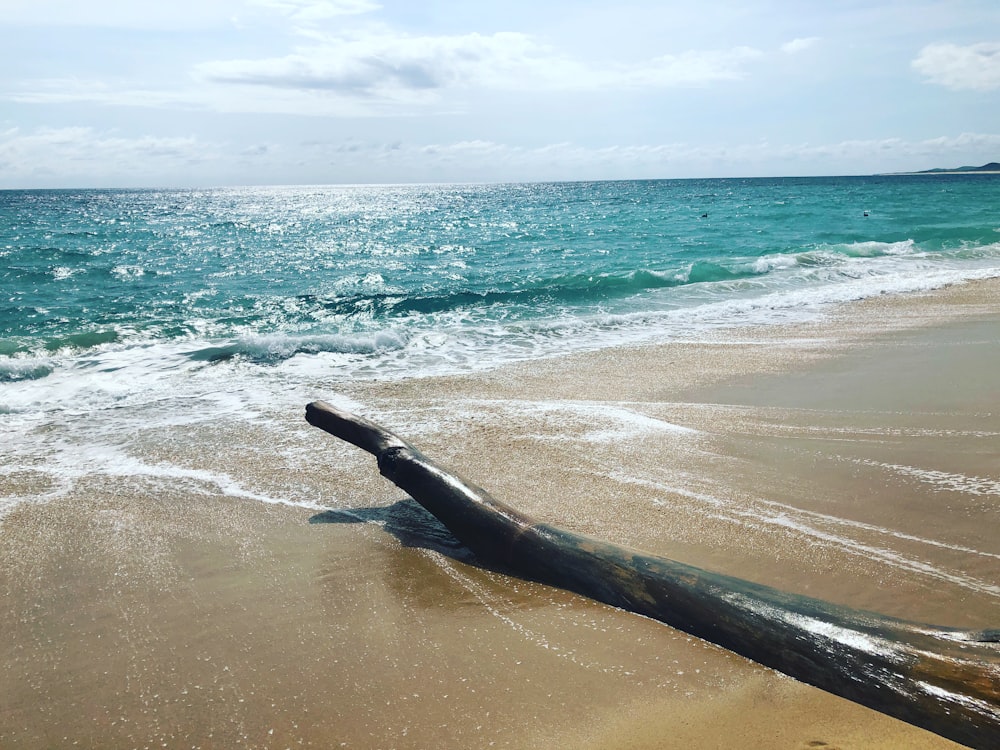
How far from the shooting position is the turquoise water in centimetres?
948

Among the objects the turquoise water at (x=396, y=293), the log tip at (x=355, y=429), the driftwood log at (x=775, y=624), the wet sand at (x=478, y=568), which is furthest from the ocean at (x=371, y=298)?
the driftwood log at (x=775, y=624)

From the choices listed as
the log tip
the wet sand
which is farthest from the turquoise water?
the log tip

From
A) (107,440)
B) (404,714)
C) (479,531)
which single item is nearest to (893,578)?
(479,531)

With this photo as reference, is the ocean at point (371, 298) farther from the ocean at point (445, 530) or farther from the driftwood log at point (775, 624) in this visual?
the driftwood log at point (775, 624)

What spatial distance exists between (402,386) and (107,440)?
301 cm

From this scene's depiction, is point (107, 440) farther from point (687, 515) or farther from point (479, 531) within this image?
point (687, 515)

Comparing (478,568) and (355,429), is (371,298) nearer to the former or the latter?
(355,429)

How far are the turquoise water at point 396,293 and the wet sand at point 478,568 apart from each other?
8.98 ft

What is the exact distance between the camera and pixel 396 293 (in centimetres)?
1648

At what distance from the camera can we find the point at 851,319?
1154 cm

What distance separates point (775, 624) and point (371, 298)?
13908mm

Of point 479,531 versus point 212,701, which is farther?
point 479,531

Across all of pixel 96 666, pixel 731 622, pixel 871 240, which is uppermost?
pixel 871 240

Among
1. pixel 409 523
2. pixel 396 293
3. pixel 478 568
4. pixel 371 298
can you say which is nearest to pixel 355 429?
pixel 409 523
